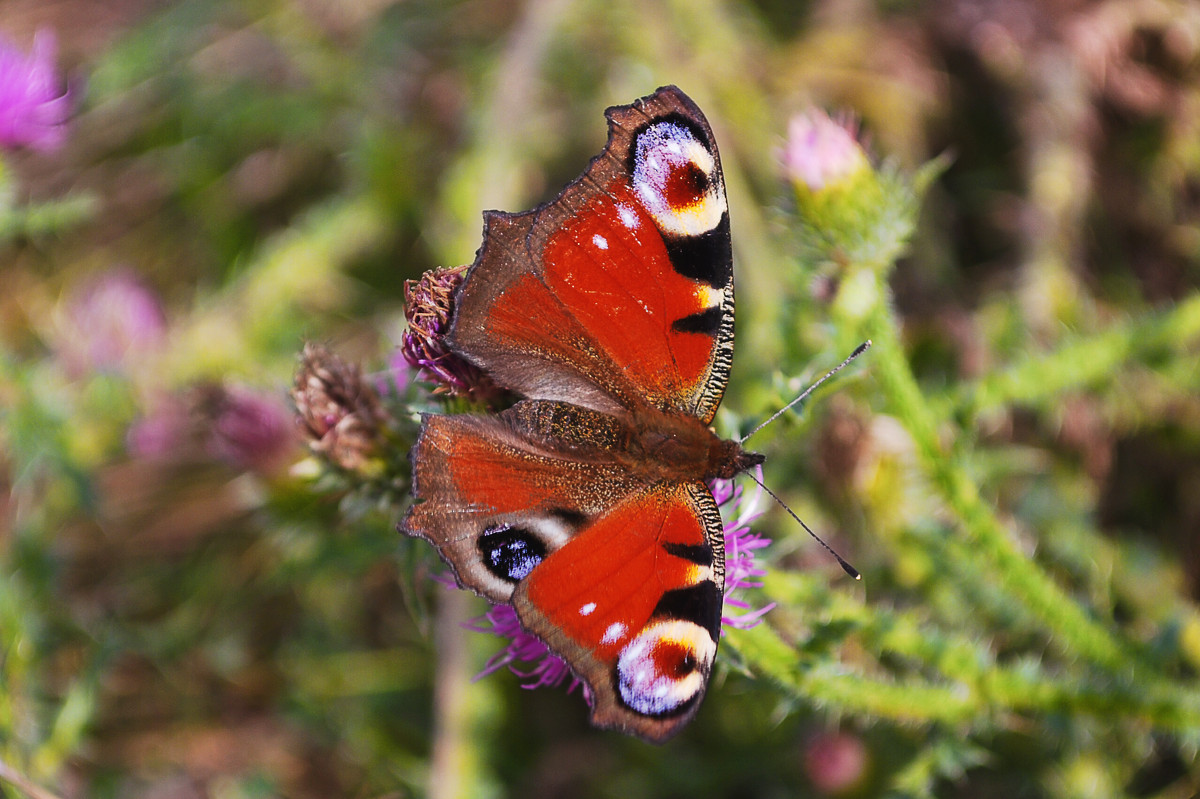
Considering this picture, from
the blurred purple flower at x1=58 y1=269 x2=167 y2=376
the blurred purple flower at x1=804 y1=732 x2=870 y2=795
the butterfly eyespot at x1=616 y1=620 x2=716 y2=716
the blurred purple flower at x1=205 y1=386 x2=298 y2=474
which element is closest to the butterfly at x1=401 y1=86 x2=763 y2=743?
the butterfly eyespot at x1=616 y1=620 x2=716 y2=716

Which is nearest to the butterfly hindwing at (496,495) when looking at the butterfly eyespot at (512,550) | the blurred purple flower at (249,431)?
the butterfly eyespot at (512,550)

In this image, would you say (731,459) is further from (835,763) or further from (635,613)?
(835,763)

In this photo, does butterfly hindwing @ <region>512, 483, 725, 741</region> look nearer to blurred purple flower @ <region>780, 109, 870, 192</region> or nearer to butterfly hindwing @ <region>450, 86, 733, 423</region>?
butterfly hindwing @ <region>450, 86, 733, 423</region>

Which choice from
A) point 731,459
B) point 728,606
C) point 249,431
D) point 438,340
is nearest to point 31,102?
point 249,431

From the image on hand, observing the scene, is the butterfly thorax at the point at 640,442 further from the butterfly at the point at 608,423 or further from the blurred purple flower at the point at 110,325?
the blurred purple flower at the point at 110,325

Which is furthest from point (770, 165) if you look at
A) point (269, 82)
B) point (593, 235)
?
point (269, 82)
